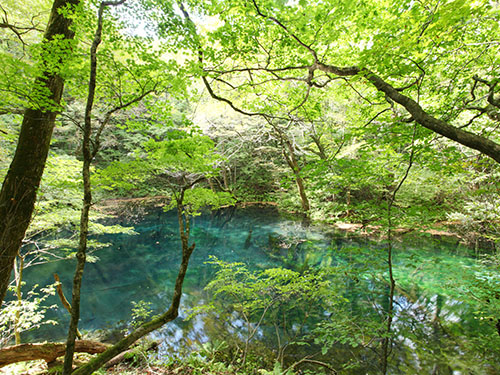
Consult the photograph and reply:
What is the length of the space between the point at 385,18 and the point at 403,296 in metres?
5.53

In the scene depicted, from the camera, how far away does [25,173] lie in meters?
2.51

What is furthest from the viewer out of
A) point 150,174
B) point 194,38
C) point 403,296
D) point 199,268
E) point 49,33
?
point 199,268

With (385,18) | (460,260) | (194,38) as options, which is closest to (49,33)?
(194,38)

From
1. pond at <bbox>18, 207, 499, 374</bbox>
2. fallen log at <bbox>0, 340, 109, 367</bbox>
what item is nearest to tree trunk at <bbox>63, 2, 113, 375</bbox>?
fallen log at <bbox>0, 340, 109, 367</bbox>

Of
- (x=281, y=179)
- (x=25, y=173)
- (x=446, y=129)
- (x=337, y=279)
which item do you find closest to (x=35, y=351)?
(x=25, y=173)

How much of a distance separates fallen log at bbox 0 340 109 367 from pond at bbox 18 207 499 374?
1.24 metres

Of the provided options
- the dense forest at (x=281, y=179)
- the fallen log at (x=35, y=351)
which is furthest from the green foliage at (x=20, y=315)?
the fallen log at (x=35, y=351)

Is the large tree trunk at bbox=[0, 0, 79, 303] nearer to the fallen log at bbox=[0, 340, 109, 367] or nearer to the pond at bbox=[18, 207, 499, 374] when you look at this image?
the fallen log at bbox=[0, 340, 109, 367]

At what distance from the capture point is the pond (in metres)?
3.25

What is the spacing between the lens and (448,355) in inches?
132

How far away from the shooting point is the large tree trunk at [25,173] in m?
2.37

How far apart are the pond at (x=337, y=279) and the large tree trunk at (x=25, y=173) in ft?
9.33

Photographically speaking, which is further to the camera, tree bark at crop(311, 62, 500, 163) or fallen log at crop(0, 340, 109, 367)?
fallen log at crop(0, 340, 109, 367)

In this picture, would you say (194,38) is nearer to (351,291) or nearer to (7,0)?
(7,0)
